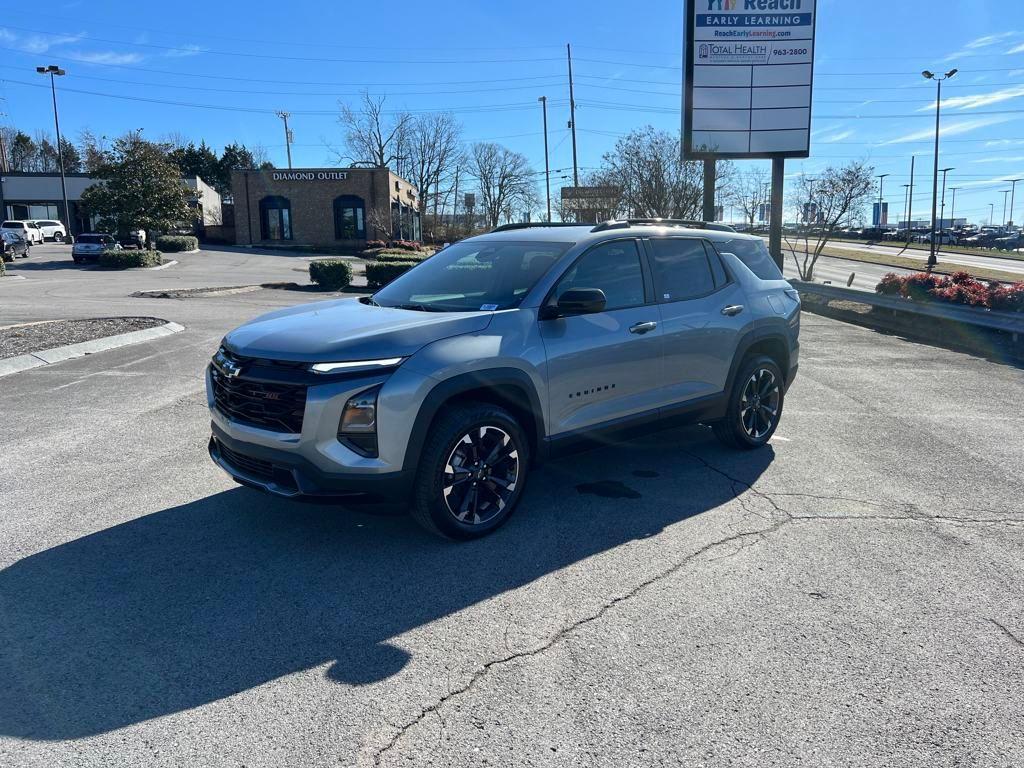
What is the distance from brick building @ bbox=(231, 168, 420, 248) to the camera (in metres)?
53.8

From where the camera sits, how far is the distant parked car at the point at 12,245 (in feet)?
127

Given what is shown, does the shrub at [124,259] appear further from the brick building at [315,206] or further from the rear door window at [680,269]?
the rear door window at [680,269]

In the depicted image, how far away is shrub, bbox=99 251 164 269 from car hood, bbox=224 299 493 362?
112ft

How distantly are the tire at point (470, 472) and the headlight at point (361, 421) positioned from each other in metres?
0.33

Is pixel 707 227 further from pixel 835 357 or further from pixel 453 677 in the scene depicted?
pixel 835 357

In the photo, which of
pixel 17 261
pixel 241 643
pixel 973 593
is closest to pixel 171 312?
pixel 241 643

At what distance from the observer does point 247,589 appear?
13.1ft

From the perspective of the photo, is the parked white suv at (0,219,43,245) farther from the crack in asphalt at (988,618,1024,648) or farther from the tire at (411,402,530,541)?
the crack in asphalt at (988,618,1024,648)

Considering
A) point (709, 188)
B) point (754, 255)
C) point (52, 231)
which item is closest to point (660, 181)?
point (709, 188)

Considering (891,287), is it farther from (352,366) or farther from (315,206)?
(315,206)

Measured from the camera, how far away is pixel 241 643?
3.47 meters

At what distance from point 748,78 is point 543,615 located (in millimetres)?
20005

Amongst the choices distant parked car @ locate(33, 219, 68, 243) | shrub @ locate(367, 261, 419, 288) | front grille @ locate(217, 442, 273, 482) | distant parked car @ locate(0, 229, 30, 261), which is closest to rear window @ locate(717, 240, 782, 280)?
front grille @ locate(217, 442, 273, 482)

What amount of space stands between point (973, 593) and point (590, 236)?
10.0 ft
